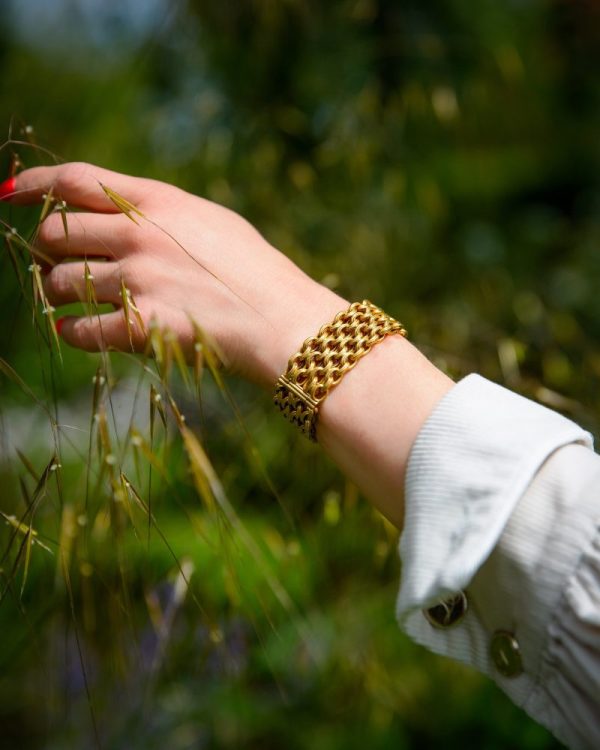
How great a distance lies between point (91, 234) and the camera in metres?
0.55

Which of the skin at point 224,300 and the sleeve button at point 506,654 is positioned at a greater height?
the skin at point 224,300

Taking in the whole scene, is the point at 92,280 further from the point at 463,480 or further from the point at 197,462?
the point at 463,480

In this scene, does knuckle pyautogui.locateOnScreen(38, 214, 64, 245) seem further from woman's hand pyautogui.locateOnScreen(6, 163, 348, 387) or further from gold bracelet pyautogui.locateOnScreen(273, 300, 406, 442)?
gold bracelet pyautogui.locateOnScreen(273, 300, 406, 442)

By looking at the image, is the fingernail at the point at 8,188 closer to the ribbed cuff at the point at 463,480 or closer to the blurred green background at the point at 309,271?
the blurred green background at the point at 309,271

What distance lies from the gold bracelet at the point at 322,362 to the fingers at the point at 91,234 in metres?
0.15

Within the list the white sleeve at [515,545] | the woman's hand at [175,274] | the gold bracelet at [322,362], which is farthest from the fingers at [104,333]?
the white sleeve at [515,545]

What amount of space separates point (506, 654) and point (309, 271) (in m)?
0.87

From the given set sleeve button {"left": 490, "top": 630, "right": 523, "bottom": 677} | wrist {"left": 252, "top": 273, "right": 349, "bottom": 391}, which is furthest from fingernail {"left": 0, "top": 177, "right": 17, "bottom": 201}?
sleeve button {"left": 490, "top": 630, "right": 523, "bottom": 677}

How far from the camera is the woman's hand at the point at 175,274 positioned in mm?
538

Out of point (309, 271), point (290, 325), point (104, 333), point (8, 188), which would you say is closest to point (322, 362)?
point (290, 325)

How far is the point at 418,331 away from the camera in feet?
3.38

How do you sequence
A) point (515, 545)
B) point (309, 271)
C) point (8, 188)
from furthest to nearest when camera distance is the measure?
point (309, 271) < point (8, 188) < point (515, 545)

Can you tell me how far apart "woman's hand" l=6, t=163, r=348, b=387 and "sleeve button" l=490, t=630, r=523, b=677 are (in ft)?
0.76

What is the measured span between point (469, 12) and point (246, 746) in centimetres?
219
